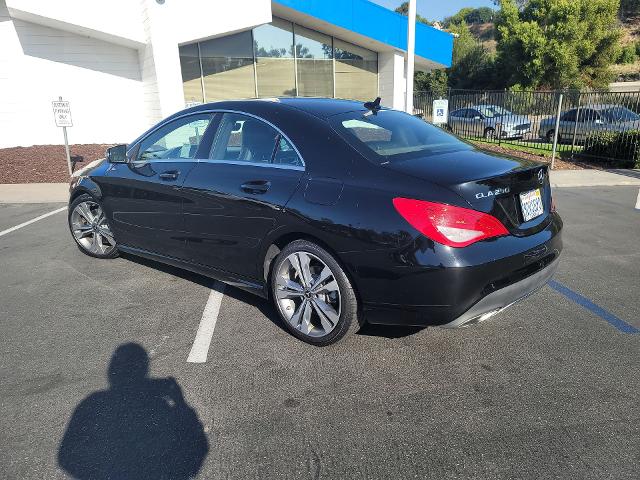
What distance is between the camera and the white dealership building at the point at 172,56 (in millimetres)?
12852

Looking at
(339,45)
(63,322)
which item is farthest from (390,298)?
(339,45)

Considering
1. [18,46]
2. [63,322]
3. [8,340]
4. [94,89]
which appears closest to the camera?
[8,340]

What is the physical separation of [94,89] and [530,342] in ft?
48.8

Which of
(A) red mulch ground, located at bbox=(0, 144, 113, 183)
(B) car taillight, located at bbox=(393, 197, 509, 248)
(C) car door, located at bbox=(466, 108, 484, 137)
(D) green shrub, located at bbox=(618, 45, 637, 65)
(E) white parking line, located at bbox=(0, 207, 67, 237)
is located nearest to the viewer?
(B) car taillight, located at bbox=(393, 197, 509, 248)

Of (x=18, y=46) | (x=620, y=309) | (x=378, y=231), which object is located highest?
(x=18, y=46)

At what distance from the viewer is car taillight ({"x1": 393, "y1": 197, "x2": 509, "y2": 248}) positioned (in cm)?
263

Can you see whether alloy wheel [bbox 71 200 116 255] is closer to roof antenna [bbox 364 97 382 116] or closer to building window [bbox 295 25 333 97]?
roof antenna [bbox 364 97 382 116]

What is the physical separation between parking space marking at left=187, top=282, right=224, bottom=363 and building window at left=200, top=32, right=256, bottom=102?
13.5m

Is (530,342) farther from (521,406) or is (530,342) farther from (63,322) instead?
(63,322)

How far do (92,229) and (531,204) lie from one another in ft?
14.3

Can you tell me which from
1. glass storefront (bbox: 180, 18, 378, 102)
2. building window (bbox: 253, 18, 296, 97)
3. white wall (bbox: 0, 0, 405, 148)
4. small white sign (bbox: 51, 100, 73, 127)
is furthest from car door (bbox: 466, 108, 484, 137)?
small white sign (bbox: 51, 100, 73, 127)

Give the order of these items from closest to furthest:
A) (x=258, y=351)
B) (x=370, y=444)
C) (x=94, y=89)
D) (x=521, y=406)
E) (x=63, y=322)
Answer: (x=370, y=444), (x=521, y=406), (x=258, y=351), (x=63, y=322), (x=94, y=89)

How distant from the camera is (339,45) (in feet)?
59.4

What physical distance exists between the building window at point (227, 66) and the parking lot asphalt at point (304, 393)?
1352cm
